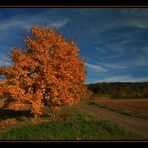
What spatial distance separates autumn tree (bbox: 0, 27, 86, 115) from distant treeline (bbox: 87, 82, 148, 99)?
79.1 metres

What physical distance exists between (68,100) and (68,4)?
20696 mm

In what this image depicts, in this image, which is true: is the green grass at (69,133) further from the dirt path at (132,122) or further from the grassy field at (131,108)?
the grassy field at (131,108)

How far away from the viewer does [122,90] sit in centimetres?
11925

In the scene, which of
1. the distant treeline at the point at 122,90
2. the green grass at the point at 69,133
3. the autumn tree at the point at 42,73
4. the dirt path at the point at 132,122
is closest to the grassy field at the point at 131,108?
the dirt path at the point at 132,122

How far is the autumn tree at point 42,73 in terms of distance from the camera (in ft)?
96.9

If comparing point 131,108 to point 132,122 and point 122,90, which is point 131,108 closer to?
point 132,122

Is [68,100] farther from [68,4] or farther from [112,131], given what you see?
[68,4]

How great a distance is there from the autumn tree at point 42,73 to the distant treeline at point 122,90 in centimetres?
7906

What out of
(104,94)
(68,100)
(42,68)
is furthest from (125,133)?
(104,94)

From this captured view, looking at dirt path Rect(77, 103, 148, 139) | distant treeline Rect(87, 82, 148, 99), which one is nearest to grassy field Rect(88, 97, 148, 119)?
dirt path Rect(77, 103, 148, 139)

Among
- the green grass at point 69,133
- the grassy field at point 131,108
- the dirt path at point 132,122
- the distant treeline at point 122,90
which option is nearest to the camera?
the green grass at point 69,133

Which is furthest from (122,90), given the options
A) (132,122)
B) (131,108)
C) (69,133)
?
(69,133)

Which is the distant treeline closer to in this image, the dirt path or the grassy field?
the grassy field

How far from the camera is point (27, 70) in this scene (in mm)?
30891
